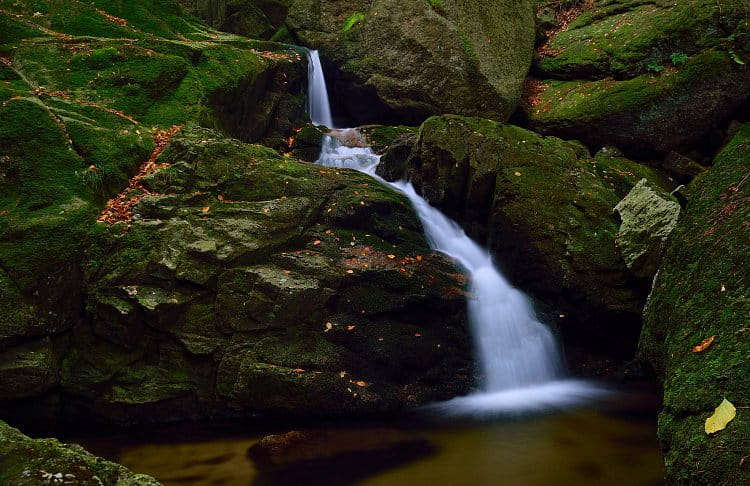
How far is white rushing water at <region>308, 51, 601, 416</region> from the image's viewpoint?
20.6ft

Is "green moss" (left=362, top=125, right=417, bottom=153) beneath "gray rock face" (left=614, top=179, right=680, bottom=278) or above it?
above

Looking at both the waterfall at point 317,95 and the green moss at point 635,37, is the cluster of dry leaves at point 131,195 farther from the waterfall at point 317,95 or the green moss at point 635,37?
the green moss at point 635,37

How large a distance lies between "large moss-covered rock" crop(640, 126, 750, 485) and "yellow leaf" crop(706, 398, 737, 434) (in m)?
0.03

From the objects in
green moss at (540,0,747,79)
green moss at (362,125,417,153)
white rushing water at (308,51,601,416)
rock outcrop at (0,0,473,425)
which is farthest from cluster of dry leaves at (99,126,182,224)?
green moss at (540,0,747,79)

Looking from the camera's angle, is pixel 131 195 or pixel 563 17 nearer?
pixel 131 195

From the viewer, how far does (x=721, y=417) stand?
2.79 m

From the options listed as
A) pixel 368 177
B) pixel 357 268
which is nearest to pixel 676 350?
pixel 357 268

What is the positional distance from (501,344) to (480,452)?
2.05 m

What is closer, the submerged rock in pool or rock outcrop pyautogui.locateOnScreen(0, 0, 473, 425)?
the submerged rock in pool

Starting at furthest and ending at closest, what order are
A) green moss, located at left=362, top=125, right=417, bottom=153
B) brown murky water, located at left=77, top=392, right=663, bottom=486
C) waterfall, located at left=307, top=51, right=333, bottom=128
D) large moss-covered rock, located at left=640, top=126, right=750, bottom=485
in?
waterfall, located at left=307, top=51, right=333, bottom=128 < green moss, located at left=362, top=125, right=417, bottom=153 < brown murky water, located at left=77, top=392, right=663, bottom=486 < large moss-covered rock, located at left=640, top=126, right=750, bottom=485

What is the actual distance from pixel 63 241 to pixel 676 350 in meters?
6.23

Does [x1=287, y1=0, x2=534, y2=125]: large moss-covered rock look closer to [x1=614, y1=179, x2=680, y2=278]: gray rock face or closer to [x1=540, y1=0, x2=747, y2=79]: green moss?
[x1=540, y1=0, x2=747, y2=79]: green moss

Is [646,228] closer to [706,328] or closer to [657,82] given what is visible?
[706,328]

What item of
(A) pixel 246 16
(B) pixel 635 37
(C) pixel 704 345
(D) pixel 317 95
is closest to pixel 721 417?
(C) pixel 704 345
